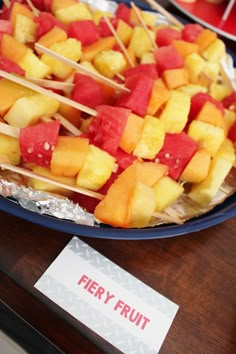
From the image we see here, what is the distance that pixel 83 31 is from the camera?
1.43 m

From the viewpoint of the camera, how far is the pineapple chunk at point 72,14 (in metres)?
1.52

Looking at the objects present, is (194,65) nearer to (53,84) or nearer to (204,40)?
(204,40)

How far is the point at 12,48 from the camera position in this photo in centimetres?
129

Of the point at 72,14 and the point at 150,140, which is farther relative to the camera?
the point at 72,14

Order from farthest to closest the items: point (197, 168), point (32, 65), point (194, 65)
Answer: point (194, 65) → point (32, 65) → point (197, 168)

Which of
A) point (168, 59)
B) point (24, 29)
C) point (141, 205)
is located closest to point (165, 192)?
point (141, 205)

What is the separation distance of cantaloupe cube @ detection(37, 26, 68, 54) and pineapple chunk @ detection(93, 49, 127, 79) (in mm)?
144

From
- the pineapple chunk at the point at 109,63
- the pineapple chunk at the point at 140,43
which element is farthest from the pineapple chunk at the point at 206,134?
the pineapple chunk at the point at 140,43

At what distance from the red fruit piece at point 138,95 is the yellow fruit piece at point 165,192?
0.78 feet

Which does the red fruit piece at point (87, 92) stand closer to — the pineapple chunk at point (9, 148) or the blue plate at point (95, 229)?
the pineapple chunk at point (9, 148)

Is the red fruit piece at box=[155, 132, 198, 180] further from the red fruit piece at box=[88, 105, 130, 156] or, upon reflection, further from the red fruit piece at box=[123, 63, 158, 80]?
the red fruit piece at box=[123, 63, 158, 80]

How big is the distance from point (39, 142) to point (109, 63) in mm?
517

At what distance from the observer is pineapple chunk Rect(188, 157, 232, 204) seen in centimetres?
117

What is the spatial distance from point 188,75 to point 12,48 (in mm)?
659
